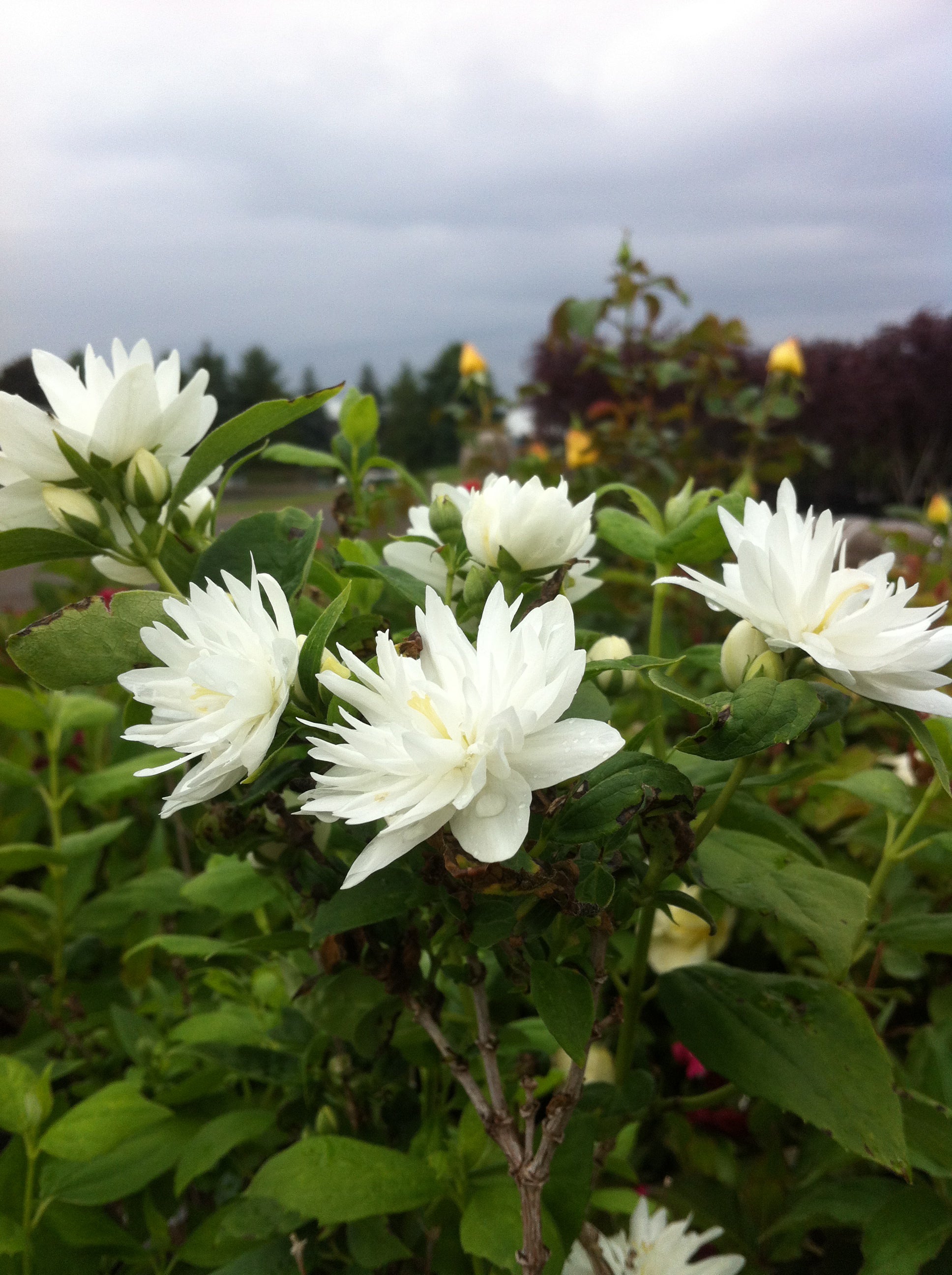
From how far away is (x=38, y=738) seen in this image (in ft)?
4.00

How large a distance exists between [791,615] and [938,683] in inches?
3.0

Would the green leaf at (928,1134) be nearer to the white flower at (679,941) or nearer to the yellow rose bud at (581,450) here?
the white flower at (679,941)

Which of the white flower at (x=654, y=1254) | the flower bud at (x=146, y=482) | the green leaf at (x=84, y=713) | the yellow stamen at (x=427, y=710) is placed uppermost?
the flower bud at (x=146, y=482)

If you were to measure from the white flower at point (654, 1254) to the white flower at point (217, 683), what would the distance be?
0.44m

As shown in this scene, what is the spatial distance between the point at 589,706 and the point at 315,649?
137 mm

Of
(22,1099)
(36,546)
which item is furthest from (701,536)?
(22,1099)

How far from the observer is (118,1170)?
64 cm

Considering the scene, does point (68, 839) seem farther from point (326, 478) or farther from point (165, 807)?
point (165, 807)

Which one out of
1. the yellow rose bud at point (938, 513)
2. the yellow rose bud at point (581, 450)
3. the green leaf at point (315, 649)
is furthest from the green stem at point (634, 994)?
the yellow rose bud at point (938, 513)

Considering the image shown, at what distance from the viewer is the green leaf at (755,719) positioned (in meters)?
0.37

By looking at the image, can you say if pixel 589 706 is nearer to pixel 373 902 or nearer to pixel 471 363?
pixel 373 902

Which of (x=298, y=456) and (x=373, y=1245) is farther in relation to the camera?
(x=298, y=456)

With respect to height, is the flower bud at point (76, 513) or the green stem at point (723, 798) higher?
the flower bud at point (76, 513)

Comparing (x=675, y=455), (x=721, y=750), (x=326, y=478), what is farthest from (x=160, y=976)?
(x=675, y=455)
